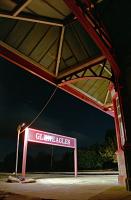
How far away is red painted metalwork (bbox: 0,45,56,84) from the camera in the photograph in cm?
901

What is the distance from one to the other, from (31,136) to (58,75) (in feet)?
15.1

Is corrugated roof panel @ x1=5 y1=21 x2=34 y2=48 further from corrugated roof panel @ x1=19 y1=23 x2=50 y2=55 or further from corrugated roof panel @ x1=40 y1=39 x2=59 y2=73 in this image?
corrugated roof panel @ x1=40 y1=39 x2=59 y2=73

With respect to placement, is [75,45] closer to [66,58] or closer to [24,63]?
[66,58]

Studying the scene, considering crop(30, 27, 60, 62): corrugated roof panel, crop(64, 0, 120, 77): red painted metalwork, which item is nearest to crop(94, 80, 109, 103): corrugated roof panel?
crop(30, 27, 60, 62): corrugated roof panel

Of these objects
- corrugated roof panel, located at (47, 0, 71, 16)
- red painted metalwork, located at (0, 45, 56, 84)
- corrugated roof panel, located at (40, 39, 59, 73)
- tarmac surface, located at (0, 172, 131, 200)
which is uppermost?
corrugated roof panel, located at (47, 0, 71, 16)

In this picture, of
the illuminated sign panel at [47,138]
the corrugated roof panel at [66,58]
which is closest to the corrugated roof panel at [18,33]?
the corrugated roof panel at [66,58]

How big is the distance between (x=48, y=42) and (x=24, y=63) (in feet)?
4.73

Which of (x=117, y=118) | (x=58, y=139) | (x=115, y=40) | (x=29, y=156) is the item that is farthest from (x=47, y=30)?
(x=29, y=156)

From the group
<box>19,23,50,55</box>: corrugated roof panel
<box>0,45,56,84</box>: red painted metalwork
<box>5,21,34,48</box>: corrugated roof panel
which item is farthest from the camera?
<box>19,23,50,55</box>: corrugated roof panel

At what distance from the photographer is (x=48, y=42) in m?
10.1

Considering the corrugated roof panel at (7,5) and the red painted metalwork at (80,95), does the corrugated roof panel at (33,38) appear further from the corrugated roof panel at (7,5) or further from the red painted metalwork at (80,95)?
the red painted metalwork at (80,95)

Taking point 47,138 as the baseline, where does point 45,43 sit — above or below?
above

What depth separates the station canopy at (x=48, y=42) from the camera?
838 centimetres

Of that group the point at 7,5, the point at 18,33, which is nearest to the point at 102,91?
the point at 18,33
